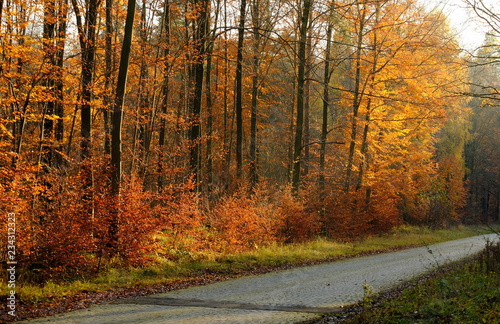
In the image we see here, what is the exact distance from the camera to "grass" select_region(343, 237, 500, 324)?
645 centimetres

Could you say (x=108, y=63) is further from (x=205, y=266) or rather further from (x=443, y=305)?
(x=443, y=305)

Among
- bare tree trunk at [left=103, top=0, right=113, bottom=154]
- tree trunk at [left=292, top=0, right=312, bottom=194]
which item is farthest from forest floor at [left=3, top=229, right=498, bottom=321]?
tree trunk at [left=292, top=0, right=312, bottom=194]

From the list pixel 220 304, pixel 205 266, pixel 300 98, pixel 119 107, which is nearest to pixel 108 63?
pixel 119 107

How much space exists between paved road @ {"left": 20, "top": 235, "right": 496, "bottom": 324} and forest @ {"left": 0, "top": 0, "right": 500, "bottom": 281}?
9.27ft

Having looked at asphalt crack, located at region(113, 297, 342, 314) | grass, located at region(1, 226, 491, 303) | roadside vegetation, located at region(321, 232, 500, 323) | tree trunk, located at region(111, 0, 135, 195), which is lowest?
grass, located at region(1, 226, 491, 303)

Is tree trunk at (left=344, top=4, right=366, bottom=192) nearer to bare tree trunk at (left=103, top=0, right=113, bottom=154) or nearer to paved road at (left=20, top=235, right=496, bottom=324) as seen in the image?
paved road at (left=20, top=235, right=496, bottom=324)

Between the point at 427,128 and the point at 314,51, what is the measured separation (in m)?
9.25

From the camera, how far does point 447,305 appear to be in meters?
7.14

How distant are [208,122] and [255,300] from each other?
17746 millimetres

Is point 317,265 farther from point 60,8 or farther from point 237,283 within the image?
point 60,8

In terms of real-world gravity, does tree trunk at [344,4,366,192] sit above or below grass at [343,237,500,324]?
above

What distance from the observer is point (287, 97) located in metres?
32.3


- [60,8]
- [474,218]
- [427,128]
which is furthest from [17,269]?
[474,218]

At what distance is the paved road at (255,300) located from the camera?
24.5 ft
